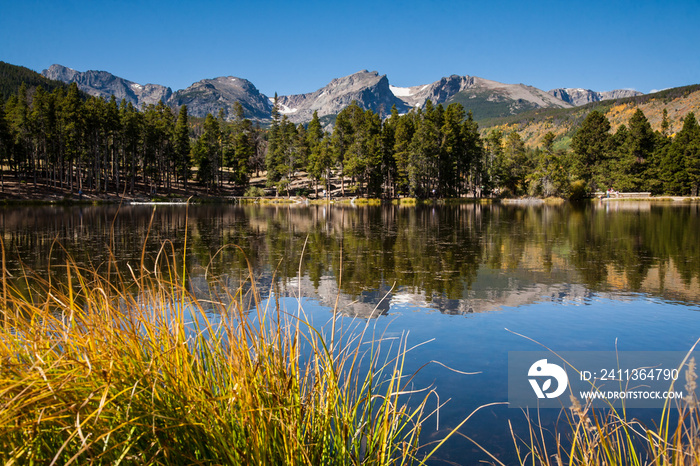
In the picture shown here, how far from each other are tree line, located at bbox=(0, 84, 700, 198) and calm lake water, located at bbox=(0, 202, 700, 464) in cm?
4350

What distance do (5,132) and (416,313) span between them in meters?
61.9

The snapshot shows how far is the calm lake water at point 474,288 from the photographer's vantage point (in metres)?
4.77

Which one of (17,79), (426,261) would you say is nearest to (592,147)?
(426,261)

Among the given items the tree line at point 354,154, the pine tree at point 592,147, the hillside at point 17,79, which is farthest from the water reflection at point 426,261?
the hillside at point 17,79

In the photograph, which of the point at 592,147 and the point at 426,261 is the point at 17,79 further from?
the point at 426,261

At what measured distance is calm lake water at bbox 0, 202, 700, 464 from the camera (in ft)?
15.6

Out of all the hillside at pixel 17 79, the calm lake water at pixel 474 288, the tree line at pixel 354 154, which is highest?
the hillside at pixel 17 79

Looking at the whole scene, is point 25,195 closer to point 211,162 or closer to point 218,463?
point 211,162

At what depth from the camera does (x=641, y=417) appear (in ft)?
13.2

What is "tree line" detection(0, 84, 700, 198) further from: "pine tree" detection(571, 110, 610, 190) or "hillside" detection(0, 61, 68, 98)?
"hillside" detection(0, 61, 68, 98)

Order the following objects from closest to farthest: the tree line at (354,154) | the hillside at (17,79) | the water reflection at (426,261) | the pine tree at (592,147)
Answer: the water reflection at (426,261)
the tree line at (354,154)
the pine tree at (592,147)
the hillside at (17,79)

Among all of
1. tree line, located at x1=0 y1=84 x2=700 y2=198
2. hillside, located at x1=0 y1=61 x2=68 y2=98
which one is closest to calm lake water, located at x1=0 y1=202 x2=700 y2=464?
tree line, located at x1=0 y1=84 x2=700 y2=198

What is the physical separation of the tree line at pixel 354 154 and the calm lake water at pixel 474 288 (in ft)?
143

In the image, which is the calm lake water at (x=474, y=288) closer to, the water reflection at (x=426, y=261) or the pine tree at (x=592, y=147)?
the water reflection at (x=426, y=261)
